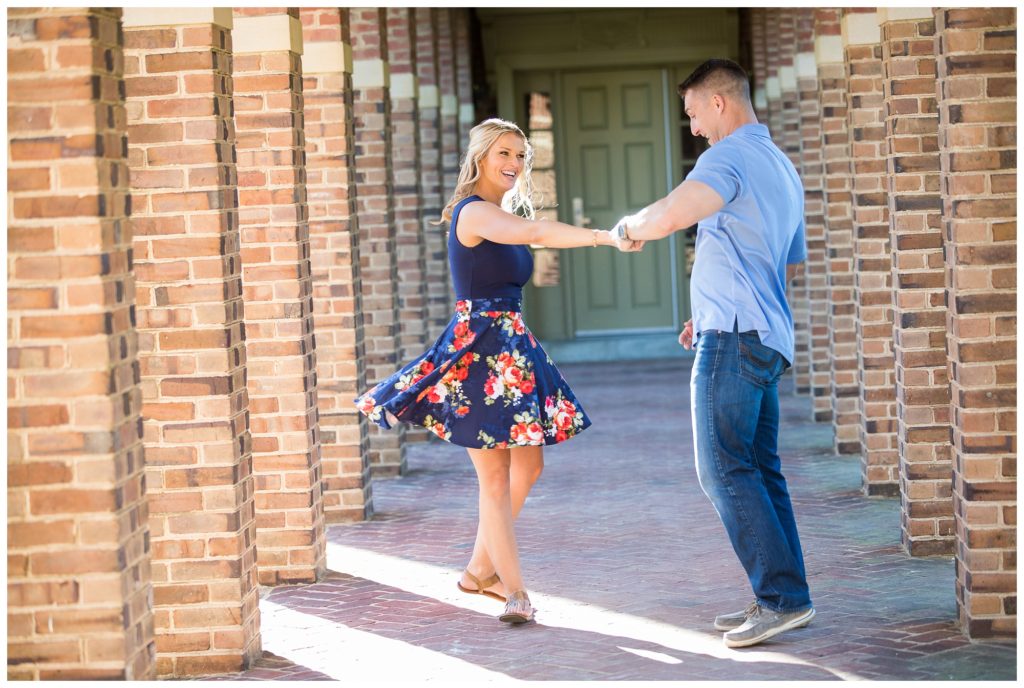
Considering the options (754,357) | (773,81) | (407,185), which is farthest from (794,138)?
(754,357)

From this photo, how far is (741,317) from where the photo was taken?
16.8ft

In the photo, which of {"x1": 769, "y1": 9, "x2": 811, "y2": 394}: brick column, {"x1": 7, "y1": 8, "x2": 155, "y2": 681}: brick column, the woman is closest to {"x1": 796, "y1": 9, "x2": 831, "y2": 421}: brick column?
{"x1": 769, "y1": 9, "x2": 811, "y2": 394}: brick column

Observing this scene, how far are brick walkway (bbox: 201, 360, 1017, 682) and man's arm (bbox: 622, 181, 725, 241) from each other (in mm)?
1476

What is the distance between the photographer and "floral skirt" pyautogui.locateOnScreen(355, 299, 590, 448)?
18.6 feet

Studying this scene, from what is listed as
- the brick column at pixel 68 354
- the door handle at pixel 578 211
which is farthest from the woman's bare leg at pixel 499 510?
the door handle at pixel 578 211

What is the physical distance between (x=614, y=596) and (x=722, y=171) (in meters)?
2.03

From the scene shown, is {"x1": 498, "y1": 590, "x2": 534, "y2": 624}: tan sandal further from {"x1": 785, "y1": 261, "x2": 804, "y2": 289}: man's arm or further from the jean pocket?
{"x1": 785, "y1": 261, "x2": 804, "y2": 289}: man's arm

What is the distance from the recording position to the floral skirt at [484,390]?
18.6ft

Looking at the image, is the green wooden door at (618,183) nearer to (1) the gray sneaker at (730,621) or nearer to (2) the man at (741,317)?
(1) the gray sneaker at (730,621)

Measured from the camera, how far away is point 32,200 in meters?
4.14

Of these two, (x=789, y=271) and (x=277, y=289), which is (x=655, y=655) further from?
(x=277, y=289)

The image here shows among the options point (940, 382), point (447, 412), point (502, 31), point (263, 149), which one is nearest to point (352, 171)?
point (263, 149)

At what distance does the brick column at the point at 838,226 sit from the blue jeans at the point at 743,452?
4552 millimetres

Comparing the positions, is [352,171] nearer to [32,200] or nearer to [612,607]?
[612,607]
